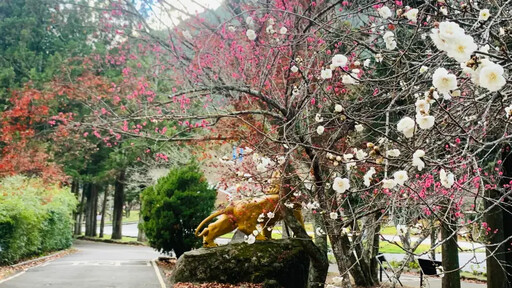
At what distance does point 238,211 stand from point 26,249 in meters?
10.1

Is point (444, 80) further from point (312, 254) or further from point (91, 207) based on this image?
point (91, 207)

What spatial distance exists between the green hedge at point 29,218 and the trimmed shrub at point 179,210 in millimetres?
4220

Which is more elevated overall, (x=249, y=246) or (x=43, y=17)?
(x=43, y=17)

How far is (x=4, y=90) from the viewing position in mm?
25594

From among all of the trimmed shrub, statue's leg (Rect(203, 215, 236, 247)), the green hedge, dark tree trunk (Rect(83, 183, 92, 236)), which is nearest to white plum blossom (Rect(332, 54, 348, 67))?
statue's leg (Rect(203, 215, 236, 247))

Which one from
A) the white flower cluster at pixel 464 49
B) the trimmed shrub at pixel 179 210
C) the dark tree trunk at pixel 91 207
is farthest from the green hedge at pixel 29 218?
the white flower cluster at pixel 464 49

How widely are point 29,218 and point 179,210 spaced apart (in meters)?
5.23

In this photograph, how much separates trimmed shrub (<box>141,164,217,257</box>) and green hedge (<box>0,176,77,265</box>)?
13.8 feet

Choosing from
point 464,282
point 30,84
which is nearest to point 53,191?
point 30,84

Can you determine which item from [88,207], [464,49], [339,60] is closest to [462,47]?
[464,49]

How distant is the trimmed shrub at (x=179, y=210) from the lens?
16.1 m

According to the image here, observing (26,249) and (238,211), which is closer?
(238,211)

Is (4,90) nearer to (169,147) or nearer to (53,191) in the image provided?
(53,191)

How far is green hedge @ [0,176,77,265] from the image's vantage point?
15258 mm
